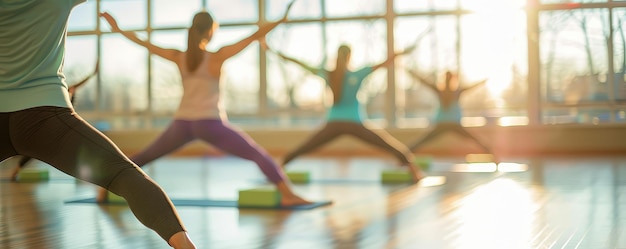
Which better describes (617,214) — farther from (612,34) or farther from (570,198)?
(612,34)

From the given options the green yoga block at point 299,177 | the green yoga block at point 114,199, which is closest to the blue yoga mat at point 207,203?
the green yoga block at point 114,199

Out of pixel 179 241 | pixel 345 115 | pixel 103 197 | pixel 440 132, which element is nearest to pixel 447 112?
pixel 440 132

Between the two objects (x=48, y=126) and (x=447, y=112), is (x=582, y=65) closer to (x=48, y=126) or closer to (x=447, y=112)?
(x=447, y=112)

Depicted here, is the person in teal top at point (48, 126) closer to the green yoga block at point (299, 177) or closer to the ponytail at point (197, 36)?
the ponytail at point (197, 36)

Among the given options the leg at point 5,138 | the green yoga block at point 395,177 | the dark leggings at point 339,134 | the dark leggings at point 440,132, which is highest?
the leg at point 5,138

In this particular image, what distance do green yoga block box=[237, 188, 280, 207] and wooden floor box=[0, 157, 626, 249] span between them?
154 mm

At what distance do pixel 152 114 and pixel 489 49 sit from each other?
Result: 15.4ft

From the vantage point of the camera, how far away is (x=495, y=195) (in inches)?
202

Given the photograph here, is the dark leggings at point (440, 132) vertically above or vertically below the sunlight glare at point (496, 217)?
above

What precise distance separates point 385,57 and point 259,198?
277 inches

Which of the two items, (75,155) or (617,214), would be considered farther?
(617,214)

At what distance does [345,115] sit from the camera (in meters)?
6.07

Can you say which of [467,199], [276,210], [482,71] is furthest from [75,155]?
[482,71]

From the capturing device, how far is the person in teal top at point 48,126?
89.7 inches
